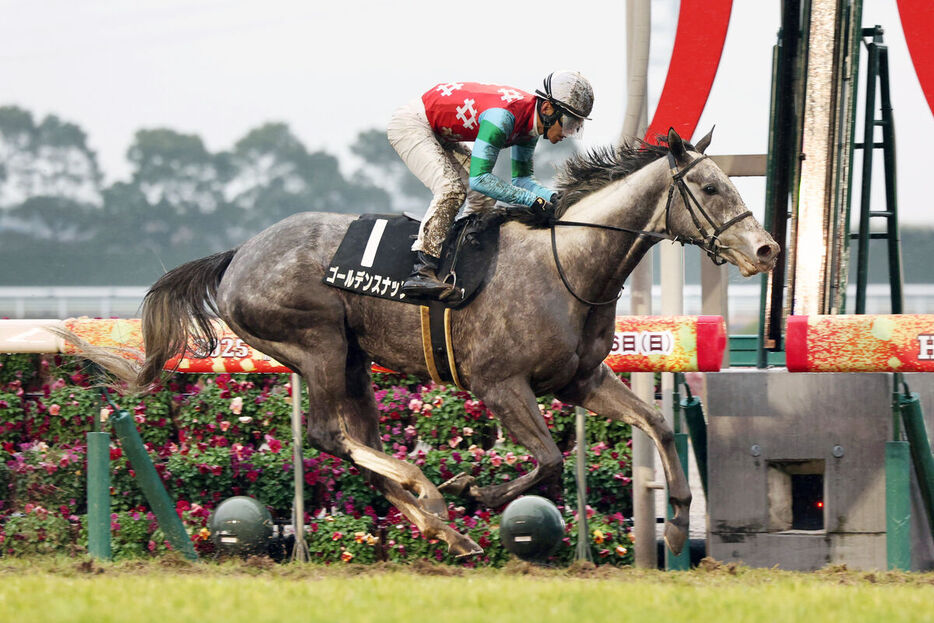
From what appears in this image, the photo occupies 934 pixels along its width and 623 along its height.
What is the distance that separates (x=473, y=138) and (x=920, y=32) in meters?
3.29

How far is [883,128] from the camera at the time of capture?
27.0 feet

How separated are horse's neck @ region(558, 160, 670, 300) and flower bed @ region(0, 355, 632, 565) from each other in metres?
1.77

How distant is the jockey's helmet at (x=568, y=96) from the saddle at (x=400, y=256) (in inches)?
23.5

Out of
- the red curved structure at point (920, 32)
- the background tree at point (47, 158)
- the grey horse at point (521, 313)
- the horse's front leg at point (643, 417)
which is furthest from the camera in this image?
the background tree at point (47, 158)

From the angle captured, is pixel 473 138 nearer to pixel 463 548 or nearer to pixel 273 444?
pixel 463 548

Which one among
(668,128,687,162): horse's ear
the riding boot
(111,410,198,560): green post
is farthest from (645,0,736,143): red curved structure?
(111,410,198,560): green post

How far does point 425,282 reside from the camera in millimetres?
5773

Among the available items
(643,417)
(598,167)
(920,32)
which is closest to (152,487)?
(643,417)

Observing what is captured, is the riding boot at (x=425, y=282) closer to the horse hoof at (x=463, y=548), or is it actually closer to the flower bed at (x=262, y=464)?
the horse hoof at (x=463, y=548)

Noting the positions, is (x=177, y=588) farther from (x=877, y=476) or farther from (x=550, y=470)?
(x=877, y=476)

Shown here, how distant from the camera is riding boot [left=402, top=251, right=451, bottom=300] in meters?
5.77

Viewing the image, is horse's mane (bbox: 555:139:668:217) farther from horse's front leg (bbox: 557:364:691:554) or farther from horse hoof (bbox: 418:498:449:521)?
horse hoof (bbox: 418:498:449:521)

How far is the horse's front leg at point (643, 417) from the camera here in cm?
578

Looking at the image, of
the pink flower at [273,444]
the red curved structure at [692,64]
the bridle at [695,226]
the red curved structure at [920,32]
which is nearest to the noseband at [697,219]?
the bridle at [695,226]
